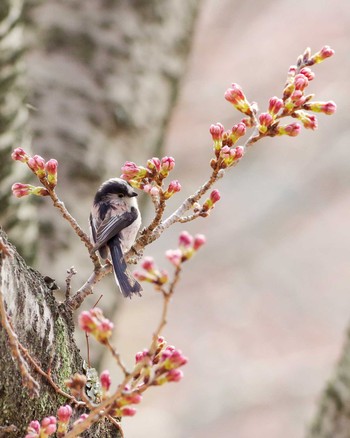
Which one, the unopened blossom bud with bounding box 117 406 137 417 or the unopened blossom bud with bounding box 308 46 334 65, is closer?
the unopened blossom bud with bounding box 117 406 137 417

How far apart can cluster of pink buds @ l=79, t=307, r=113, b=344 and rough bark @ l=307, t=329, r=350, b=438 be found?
1.70 m

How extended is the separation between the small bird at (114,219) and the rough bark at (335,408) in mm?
1098

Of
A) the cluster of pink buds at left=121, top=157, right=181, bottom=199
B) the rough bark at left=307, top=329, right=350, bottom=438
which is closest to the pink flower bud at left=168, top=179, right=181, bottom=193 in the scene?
the cluster of pink buds at left=121, top=157, right=181, bottom=199

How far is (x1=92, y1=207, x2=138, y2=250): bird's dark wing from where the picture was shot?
1445 mm

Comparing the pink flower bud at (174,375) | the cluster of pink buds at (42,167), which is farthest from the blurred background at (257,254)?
the pink flower bud at (174,375)

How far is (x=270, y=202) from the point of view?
1010 cm

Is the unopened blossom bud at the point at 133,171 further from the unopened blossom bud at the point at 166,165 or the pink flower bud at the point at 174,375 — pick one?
the pink flower bud at the point at 174,375

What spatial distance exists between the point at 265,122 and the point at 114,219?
500mm

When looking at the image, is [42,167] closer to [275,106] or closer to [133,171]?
[133,171]

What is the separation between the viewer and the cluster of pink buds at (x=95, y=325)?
82 cm

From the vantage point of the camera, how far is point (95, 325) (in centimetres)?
83

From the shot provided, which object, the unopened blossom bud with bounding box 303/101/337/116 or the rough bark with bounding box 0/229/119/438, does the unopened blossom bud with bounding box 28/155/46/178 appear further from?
the unopened blossom bud with bounding box 303/101/337/116

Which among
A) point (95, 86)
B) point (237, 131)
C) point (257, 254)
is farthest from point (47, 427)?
point (257, 254)

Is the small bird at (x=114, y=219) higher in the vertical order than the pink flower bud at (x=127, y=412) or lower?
higher
